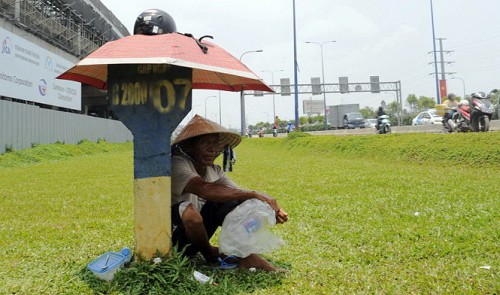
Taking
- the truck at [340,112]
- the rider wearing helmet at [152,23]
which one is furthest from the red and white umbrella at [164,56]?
the truck at [340,112]

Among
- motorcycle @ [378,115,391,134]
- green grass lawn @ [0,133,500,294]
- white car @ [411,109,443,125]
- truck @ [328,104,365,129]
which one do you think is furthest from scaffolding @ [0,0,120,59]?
truck @ [328,104,365,129]

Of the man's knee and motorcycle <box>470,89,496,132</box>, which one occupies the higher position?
motorcycle <box>470,89,496,132</box>

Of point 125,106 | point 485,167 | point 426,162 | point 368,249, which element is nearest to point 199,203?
point 125,106

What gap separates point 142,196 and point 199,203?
55 centimetres

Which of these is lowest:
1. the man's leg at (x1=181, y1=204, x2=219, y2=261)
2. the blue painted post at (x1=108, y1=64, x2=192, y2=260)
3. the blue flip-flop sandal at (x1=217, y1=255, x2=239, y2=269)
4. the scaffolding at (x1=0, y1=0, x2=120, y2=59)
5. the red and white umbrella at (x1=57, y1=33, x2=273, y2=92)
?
the blue flip-flop sandal at (x1=217, y1=255, x2=239, y2=269)

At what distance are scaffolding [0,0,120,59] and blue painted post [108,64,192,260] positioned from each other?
61.9ft

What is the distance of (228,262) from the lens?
335 centimetres

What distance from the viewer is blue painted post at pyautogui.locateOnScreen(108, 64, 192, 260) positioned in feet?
9.52

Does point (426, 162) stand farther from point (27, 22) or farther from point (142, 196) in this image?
point (27, 22)

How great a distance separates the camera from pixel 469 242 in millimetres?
3652

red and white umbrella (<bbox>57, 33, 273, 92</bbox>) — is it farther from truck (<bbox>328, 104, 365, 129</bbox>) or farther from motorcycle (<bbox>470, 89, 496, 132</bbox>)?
truck (<bbox>328, 104, 365, 129</bbox>)

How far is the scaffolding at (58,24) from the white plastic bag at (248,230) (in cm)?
1952

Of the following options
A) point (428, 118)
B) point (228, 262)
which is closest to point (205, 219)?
point (228, 262)

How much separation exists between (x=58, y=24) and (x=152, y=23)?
998 inches
